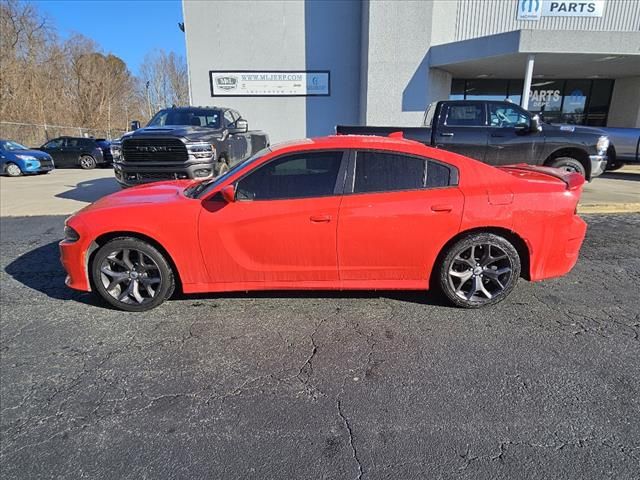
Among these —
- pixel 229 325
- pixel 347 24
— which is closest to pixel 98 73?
pixel 347 24

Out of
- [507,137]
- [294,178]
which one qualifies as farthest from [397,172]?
[507,137]

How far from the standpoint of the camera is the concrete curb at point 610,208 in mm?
7027

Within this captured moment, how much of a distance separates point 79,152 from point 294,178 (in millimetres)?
18012

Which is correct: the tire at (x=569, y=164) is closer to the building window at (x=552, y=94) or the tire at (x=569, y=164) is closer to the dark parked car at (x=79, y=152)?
the building window at (x=552, y=94)

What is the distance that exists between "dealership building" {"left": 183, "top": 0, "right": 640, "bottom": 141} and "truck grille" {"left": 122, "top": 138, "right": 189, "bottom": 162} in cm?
981

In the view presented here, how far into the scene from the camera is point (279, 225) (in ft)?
10.6

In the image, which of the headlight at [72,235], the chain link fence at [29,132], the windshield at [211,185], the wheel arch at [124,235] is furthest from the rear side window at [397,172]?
the chain link fence at [29,132]

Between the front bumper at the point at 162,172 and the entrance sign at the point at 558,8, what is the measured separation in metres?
15.3

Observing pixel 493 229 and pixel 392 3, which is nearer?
pixel 493 229

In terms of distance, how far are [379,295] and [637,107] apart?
18821 millimetres

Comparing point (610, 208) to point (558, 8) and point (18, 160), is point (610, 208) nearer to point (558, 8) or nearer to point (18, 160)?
point (558, 8)

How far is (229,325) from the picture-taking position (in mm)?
3268

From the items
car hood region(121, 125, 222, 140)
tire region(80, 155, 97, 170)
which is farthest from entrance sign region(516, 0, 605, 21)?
tire region(80, 155, 97, 170)

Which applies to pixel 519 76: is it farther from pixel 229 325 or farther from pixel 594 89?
pixel 229 325
